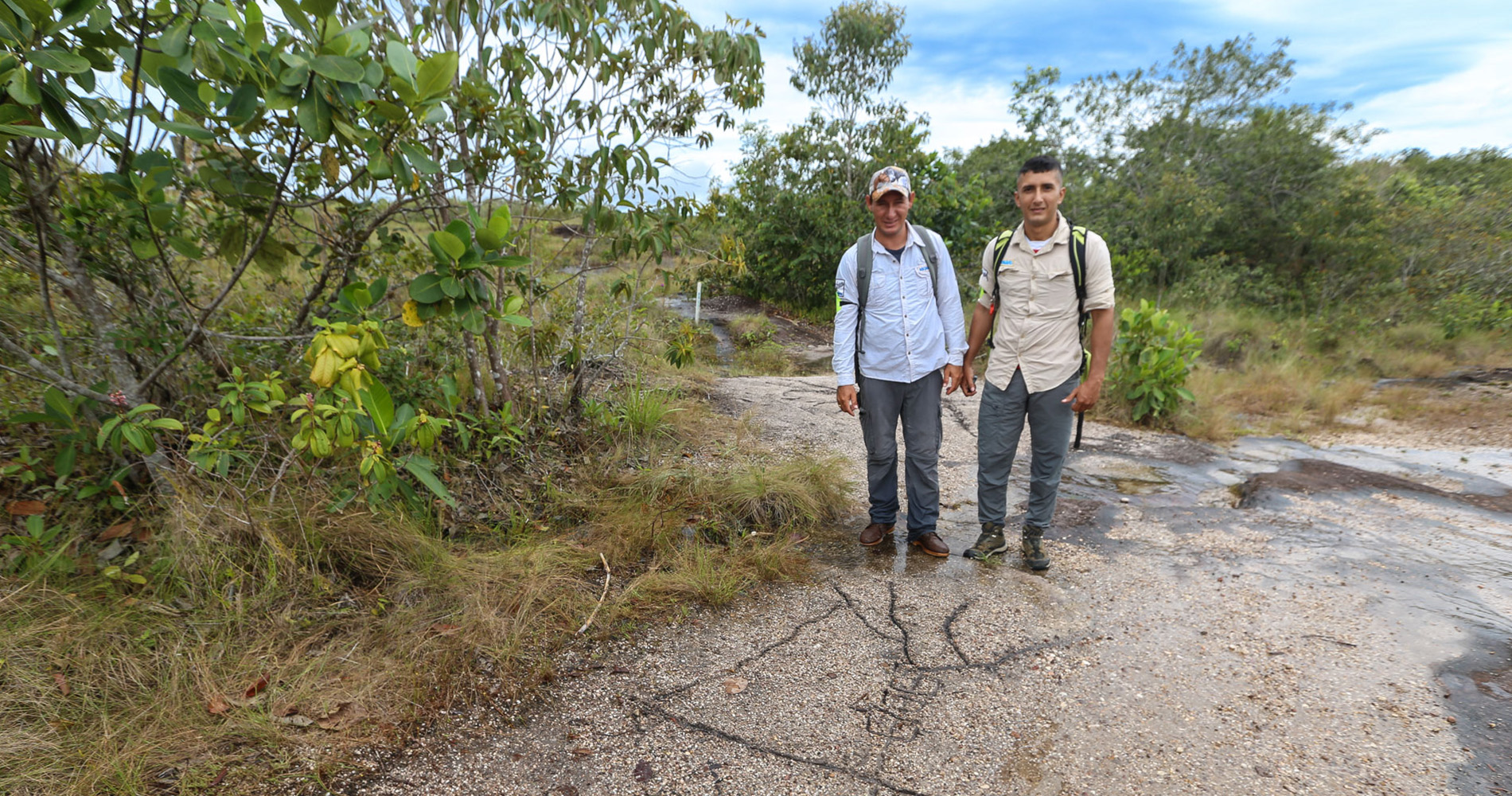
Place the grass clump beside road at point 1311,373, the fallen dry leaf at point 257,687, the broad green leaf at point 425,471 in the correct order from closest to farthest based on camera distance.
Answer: the fallen dry leaf at point 257,687 < the broad green leaf at point 425,471 < the grass clump beside road at point 1311,373

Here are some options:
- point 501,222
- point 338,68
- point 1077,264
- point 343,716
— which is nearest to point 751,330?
point 1077,264

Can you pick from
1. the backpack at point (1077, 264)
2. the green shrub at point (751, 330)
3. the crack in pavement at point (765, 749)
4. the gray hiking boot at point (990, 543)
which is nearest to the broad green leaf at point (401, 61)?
the crack in pavement at point (765, 749)

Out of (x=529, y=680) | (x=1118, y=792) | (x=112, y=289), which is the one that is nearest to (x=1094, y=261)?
(x=1118, y=792)

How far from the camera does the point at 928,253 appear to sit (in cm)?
318

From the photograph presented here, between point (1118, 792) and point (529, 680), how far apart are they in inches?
71.9

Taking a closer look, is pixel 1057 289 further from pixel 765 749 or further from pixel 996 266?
pixel 765 749

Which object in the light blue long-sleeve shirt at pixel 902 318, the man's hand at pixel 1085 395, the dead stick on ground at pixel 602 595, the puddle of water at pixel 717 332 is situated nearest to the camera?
the dead stick on ground at pixel 602 595

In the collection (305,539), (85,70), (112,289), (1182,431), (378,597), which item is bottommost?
(1182,431)

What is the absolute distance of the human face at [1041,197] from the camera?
117 inches

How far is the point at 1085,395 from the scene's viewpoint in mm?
2936

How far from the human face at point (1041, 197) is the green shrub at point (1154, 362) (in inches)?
162

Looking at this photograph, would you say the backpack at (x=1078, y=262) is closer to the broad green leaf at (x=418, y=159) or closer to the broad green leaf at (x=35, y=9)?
the broad green leaf at (x=418, y=159)

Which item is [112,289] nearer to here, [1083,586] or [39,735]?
[39,735]

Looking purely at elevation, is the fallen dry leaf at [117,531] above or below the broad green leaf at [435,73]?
below
